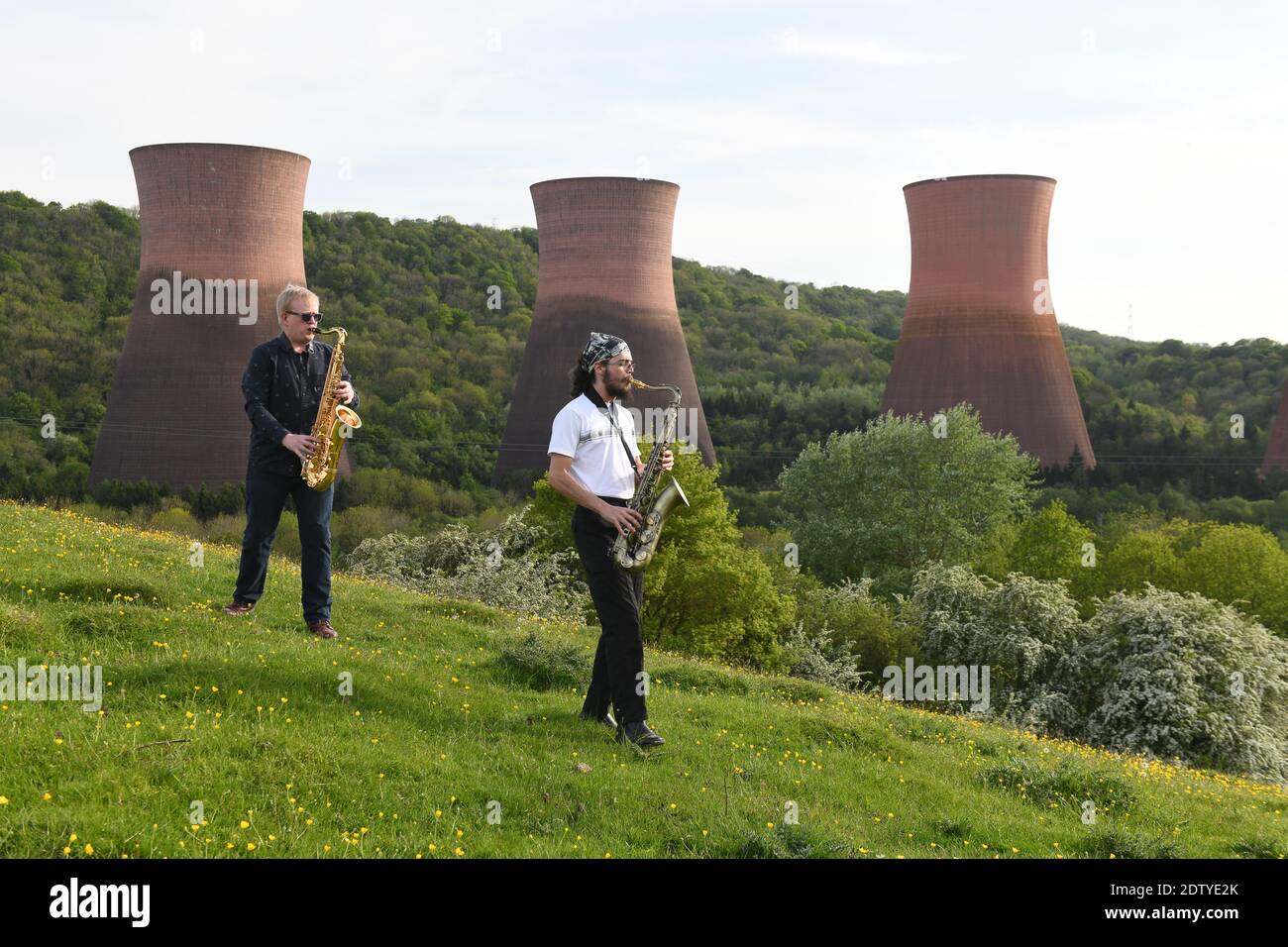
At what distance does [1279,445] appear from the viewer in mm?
41625

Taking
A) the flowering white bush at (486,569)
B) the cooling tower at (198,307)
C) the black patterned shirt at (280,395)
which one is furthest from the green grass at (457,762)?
the cooling tower at (198,307)

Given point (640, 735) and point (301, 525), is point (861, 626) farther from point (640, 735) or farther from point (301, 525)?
point (640, 735)

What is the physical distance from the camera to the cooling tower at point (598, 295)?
34.0m

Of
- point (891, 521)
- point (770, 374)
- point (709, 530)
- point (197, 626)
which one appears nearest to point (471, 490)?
point (891, 521)

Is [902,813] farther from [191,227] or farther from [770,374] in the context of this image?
[770,374]

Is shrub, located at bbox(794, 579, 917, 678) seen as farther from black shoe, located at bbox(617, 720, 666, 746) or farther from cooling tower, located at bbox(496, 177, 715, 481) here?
black shoe, located at bbox(617, 720, 666, 746)

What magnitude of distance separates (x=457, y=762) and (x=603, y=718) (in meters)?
1.08

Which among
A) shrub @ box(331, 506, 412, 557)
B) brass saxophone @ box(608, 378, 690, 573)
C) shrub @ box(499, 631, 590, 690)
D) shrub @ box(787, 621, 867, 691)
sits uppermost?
brass saxophone @ box(608, 378, 690, 573)

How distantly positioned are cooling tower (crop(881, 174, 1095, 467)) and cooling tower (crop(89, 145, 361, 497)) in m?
17.7

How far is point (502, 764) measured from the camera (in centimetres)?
557

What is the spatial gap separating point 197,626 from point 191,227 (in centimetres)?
2495

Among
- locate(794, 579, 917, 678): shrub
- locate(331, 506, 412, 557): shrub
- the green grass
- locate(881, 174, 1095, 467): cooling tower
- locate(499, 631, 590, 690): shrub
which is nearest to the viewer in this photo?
the green grass

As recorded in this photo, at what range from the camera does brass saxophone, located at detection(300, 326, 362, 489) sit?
22.9ft

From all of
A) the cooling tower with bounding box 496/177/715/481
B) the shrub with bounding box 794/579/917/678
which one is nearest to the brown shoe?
the shrub with bounding box 794/579/917/678
